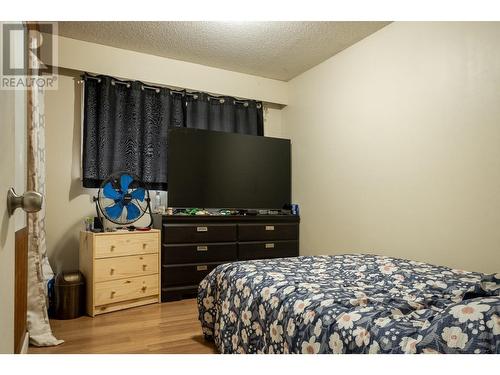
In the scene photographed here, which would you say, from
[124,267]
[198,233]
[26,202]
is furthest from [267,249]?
[26,202]

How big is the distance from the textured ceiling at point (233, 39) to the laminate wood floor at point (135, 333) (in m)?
2.55

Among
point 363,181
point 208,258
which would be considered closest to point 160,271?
point 208,258

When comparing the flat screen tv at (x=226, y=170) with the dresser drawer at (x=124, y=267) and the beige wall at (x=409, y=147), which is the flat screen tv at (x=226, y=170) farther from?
the dresser drawer at (x=124, y=267)

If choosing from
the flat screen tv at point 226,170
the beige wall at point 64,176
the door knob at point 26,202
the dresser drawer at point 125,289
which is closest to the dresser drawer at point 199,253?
the dresser drawer at point 125,289

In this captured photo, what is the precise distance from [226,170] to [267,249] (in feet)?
3.33

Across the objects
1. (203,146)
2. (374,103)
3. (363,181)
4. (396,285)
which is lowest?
(396,285)

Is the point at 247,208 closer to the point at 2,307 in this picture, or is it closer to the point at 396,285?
the point at 396,285

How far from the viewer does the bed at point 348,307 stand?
984 mm

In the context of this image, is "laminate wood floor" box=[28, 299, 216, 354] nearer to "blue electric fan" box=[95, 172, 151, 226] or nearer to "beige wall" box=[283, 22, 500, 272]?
"blue electric fan" box=[95, 172, 151, 226]

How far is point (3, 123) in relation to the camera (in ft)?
2.88

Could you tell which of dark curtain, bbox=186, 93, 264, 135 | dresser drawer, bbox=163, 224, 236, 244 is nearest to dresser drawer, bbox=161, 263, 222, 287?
dresser drawer, bbox=163, 224, 236, 244

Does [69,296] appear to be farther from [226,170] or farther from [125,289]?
[226,170]

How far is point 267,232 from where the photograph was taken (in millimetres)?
3871

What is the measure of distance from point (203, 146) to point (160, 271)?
1399 mm
